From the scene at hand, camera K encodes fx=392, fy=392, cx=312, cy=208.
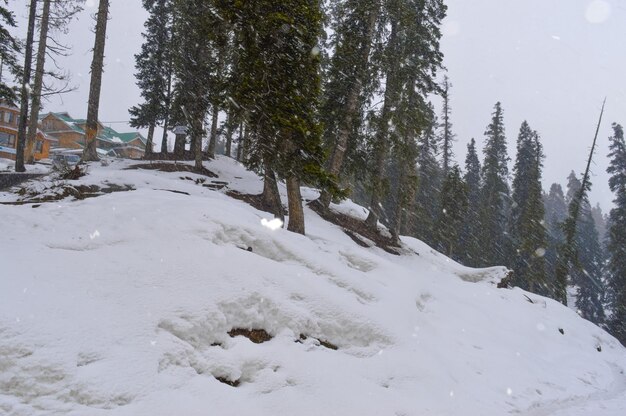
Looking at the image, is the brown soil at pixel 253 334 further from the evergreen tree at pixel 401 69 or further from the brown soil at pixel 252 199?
the evergreen tree at pixel 401 69

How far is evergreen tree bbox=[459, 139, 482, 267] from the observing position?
4528 cm

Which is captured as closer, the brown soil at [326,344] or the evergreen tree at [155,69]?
the brown soil at [326,344]

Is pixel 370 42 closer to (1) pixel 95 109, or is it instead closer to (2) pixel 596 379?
(1) pixel 95 109

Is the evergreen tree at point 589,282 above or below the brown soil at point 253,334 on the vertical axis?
below

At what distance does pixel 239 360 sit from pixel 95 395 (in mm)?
1831

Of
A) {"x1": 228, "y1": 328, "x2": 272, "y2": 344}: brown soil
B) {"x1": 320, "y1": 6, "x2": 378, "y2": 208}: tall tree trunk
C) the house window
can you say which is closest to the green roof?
the house window

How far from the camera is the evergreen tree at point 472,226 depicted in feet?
149

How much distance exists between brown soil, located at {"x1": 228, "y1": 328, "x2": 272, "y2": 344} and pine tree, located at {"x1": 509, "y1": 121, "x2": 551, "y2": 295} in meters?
37.3

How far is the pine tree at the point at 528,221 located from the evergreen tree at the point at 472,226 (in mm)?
3628

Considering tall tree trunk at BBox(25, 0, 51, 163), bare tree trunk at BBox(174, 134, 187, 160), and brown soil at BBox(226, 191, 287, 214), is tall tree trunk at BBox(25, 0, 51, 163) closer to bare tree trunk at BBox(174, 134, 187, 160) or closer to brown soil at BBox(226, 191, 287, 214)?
bare tree trunk at BBox(174, 134, 187, 160)

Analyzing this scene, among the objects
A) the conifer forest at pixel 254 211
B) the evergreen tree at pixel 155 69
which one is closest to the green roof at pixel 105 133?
the evergreen tree at pixel 155 69

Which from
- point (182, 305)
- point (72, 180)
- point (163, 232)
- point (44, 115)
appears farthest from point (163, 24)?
point (44, 115)

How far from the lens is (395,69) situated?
17.9m

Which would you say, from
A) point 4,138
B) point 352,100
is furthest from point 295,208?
point 4,138
